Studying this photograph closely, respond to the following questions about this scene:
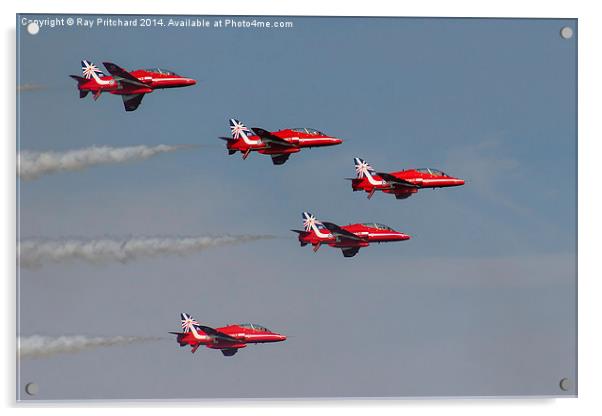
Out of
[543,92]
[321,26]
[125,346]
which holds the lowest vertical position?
[125,346]

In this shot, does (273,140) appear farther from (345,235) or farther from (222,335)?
(222,335)

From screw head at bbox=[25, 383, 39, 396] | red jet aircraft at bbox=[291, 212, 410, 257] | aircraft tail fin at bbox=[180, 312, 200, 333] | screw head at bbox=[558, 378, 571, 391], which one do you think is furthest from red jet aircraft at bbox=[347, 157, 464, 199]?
screw head at bbox=[25, 383, 39, 396]

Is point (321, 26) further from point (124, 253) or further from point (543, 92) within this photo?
point (124, 253)

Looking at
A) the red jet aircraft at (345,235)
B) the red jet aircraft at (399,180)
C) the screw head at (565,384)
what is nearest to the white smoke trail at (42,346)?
the red jet aircraft at (345,235)

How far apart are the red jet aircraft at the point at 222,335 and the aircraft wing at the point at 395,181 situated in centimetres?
184

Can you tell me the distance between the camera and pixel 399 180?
9453 mm

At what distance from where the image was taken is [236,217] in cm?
927

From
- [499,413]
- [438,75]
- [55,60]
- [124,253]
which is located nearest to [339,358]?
[499,413]

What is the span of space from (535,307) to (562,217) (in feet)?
2.98

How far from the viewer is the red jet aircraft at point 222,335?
30.1ft

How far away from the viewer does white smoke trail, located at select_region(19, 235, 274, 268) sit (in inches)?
357

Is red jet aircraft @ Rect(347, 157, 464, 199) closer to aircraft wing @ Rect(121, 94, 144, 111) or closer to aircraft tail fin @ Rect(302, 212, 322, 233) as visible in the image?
aircraft tail fin @ Rect(302, 212, 322, 233)

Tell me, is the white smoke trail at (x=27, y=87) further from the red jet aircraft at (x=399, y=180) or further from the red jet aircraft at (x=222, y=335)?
the red jet aircraft at (x=399, y=180)

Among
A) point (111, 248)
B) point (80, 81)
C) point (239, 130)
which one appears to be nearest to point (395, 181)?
point (239, 130)
